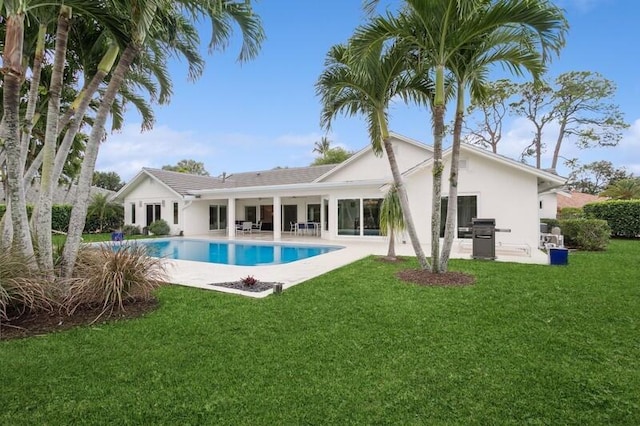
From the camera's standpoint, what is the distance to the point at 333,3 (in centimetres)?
1425

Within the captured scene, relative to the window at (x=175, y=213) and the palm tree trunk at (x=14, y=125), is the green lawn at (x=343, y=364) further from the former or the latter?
the window at (x=175, y=213)

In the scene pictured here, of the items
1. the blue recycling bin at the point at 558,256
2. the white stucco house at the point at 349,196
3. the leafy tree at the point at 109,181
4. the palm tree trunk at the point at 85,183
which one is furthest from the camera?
the leafy tree at the point at 109,181

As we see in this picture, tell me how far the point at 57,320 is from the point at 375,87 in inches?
339

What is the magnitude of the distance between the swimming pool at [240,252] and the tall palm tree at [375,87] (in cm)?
656

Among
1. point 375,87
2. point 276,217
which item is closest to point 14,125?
point 375,87

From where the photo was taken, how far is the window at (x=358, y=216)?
1905 centimetres

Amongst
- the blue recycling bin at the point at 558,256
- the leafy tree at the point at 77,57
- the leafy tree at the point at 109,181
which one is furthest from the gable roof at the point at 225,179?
the leafy tree at the point at 109,181

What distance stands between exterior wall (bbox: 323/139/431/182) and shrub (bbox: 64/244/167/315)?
15666 mm

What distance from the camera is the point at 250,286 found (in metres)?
7.96

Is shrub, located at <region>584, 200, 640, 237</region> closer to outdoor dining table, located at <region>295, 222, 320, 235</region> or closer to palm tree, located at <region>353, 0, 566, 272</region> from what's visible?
palm tree, located at <region>353, 0, 566, 272</region>

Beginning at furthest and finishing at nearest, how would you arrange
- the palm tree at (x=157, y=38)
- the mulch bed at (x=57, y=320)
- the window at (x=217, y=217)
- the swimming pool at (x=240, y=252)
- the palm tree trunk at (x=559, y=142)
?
the palm tree trunk at (x=559, y=142) → the window at (x=217, y=217) → the swimming pool at (x=240, y=252) → the palm tree at (x=157, y=38) → the mulch bed at (x=57, y=320)

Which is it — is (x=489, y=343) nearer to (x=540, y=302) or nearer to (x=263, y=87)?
(x=540, y=302)

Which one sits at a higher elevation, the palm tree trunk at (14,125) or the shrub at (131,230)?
the palm tree trunk at (14,125)

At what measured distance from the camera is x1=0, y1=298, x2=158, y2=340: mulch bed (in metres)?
5.01
